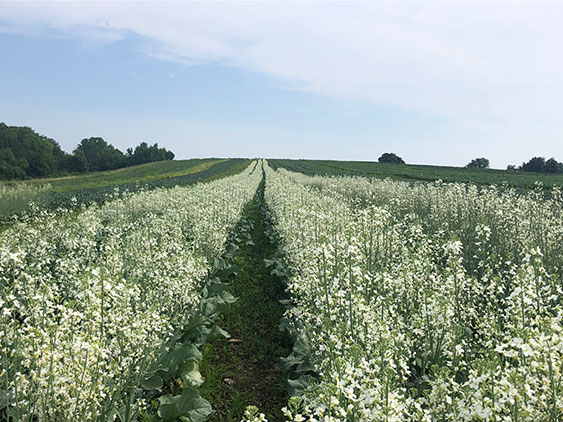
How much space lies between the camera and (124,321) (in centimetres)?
477

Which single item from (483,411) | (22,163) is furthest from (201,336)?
(22,163)

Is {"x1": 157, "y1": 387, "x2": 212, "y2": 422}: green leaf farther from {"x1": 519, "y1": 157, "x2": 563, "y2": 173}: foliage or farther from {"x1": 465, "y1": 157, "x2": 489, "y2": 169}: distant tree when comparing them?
{"x1": 465, "y1": 157, "x2": 489, "y2": 169}: distant tree

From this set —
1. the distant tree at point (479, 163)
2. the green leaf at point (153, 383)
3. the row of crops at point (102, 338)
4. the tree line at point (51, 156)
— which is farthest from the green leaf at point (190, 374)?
the distant tree at point (479, 163)

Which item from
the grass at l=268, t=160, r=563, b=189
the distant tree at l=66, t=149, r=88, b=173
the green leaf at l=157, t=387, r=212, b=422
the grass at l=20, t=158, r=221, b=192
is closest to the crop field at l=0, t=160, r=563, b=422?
the green leaf at l=157, t=387, r=212, b=422

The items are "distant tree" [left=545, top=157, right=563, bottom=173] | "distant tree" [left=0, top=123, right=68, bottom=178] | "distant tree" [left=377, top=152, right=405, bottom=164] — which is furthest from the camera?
"distant tree" [left=377, top=152, right=405, bottom=164]

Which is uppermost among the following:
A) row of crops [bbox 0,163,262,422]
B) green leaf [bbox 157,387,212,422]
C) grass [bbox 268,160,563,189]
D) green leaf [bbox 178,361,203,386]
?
grass [bbox 268,160,563,189]

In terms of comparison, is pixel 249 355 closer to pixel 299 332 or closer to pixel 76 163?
pixel 299 332

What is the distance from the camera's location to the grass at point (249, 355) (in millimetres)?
6707

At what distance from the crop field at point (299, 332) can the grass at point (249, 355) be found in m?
0.04

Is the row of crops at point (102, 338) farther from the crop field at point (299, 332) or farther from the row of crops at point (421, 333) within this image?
the row of crops at point (421, 333)

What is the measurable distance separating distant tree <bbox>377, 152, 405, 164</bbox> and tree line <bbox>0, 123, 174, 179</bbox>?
6747 centimetres

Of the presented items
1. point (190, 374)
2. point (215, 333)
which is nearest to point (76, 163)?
point (215, 333)

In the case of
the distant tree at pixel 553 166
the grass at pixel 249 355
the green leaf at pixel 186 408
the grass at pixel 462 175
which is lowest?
the grass at pixel 249 355

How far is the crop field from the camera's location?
341 centimetres
